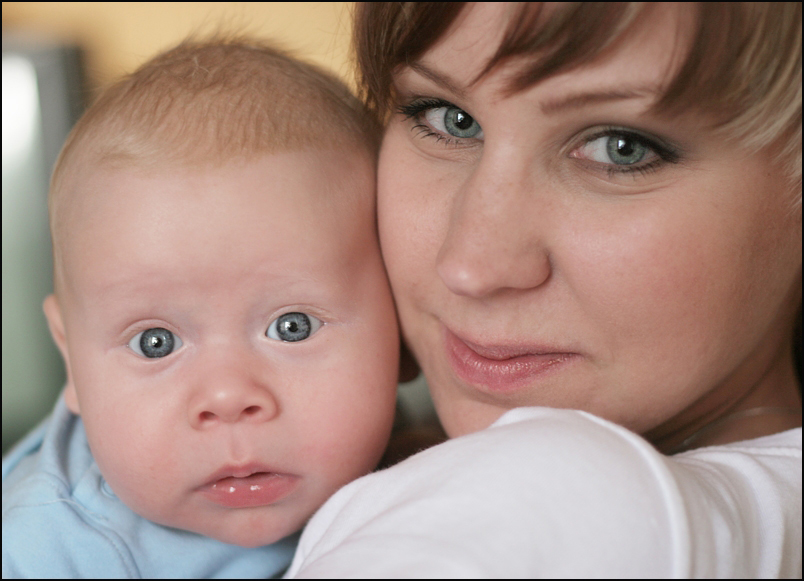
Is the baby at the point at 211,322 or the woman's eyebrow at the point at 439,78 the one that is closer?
the woman's eyebrow at the point at 439,78

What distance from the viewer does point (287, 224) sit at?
43.4 inches

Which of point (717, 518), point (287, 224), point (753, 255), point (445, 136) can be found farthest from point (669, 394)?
point (287, 224)

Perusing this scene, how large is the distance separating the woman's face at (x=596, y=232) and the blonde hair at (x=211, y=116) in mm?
188

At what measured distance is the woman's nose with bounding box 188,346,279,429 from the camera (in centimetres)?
→ 105

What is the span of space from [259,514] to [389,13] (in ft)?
2.39

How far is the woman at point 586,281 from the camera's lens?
0.60 metres

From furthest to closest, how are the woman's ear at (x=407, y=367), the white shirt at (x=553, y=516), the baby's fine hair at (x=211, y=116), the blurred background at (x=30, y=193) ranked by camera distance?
the blurred background at (x=30, y=193)
the woman's ear at (x=407, y=367)
the baby's fine hair at (x=211, y=116)
the white shirt at (x=553, y=516)

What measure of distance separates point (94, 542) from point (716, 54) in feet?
3.60

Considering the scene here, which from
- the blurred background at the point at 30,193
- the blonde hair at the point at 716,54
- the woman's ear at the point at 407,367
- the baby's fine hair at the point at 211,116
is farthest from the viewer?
the blurred background at the point at 30,193

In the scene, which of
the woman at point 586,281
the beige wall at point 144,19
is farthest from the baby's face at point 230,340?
the beige wall at point 144,19

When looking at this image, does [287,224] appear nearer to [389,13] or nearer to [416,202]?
[416,202]

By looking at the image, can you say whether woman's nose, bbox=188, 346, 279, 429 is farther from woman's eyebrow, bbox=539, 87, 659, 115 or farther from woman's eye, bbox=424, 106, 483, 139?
woman's eyebrow, bbox=539, 87, 659, 115

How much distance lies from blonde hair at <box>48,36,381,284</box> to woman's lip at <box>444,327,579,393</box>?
37cm

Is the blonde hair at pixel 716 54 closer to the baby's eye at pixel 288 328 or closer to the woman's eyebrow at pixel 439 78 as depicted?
the woman's eyebrow at pixel 439 78
